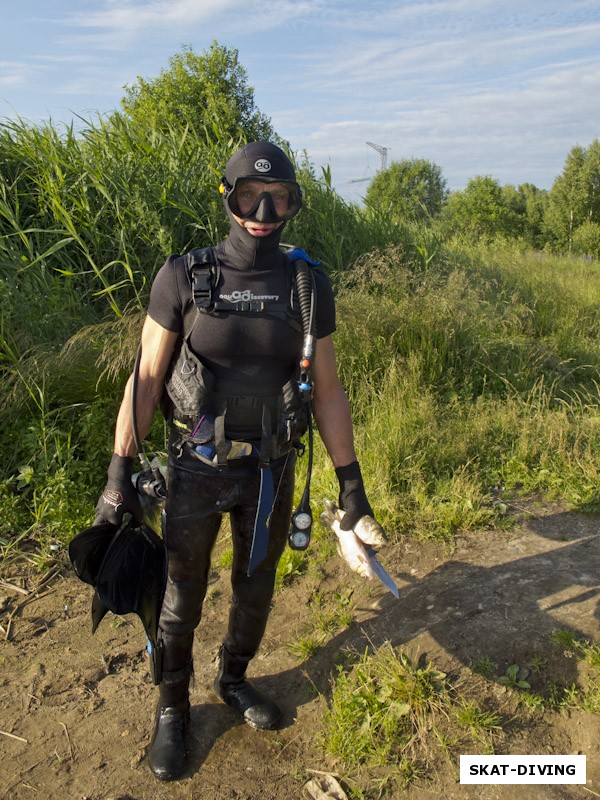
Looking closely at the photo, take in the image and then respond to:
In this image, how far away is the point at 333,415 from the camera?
8.74 feet

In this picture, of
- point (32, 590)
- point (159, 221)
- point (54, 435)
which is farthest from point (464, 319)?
point (32, 590)

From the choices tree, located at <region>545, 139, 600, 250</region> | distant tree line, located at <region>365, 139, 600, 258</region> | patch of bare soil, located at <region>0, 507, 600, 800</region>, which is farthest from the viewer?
tree, located at <region>545, 139, 600, 250</region>

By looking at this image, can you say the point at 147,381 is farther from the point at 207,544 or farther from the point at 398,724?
the point at 398,724

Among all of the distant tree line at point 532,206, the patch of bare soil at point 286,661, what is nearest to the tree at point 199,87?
the distant tree line at point 532,206

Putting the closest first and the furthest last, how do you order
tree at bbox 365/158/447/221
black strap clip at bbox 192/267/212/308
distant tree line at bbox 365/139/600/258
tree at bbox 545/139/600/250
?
black strap clip at bbox 192/267/212/308 → distant tree line at bbox 365/139/600/258 → tree at bbox 545/139/600/250 → tree at bbox 365/158/447/221

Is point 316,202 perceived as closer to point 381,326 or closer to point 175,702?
point 381,326

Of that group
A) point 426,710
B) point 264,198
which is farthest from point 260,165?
point 426,710

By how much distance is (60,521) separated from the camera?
411 cm

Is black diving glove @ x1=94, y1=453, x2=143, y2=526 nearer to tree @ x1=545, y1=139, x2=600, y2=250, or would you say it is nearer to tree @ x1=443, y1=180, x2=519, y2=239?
tree @ x1=443, y1=180, x2=519, y2=239

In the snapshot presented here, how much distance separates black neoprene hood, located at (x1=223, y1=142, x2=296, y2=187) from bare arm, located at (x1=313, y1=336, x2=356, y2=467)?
0.68m

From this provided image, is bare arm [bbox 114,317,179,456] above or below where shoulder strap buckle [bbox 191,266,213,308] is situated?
below

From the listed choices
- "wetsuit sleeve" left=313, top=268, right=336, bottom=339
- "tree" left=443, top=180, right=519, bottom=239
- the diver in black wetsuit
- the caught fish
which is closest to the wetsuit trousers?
the diver in black wetsuit

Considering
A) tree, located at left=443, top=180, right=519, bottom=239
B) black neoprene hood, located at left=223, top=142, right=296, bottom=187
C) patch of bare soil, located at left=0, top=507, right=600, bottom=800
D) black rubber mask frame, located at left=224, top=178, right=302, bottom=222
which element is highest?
Result: tree, located at left=443, top=180, right=519, bottom=239

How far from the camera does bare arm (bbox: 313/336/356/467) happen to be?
2.62m
